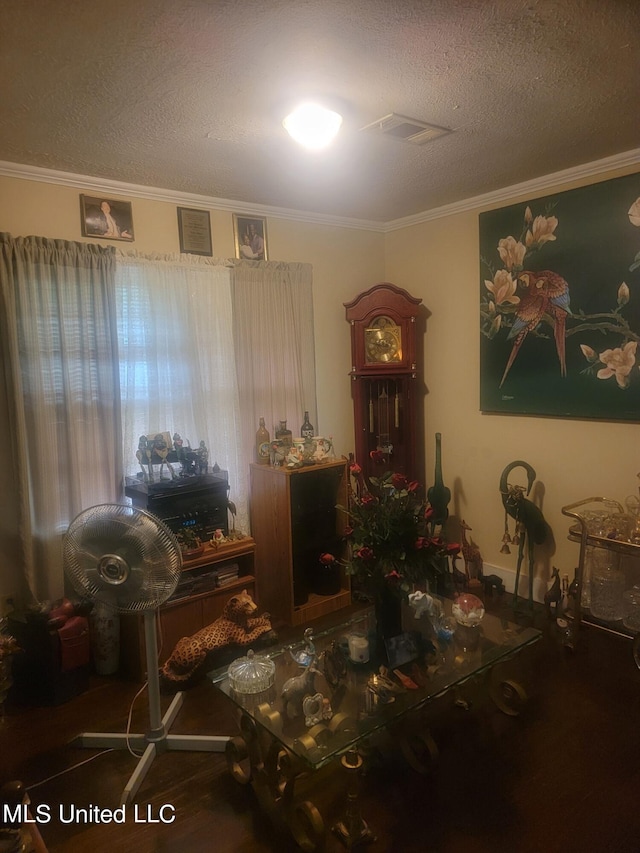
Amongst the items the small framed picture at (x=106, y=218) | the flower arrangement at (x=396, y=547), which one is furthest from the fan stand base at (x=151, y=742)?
the small framed picture at (x=106, y=218)

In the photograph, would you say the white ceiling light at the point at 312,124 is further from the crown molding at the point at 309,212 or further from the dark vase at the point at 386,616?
the dark vase at the point at 386,616

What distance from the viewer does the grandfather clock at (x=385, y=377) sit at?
357 centimetres

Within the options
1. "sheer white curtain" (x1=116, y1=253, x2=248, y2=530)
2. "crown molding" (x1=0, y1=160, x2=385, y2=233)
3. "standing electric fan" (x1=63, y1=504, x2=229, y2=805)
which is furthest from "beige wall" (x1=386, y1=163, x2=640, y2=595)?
"standing electric fan" (x1=63, y1=504, x2=229, y2=805)

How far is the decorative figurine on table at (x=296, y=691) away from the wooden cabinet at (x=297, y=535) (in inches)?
48.3

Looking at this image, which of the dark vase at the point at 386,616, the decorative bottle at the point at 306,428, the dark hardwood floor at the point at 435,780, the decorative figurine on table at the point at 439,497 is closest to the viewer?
the dark hardwood floor at the point at 435,780

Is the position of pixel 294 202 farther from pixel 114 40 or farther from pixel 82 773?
pixel 82 773

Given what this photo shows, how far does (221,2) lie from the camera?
1427 mm

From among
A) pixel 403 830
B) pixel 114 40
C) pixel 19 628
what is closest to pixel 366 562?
pixel 403 830

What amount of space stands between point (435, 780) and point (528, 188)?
302 cm

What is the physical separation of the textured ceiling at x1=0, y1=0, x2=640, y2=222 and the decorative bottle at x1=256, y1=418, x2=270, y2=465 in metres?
1.42

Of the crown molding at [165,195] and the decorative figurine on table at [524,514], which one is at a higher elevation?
the crown molding at [165,195]

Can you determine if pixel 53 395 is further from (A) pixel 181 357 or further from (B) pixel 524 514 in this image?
(B) pixel 524 514

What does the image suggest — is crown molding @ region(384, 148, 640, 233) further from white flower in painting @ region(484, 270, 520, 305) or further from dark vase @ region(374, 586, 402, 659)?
dark vase @ region(374, 586, 402, 659)

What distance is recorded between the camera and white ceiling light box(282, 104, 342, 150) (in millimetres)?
2029
